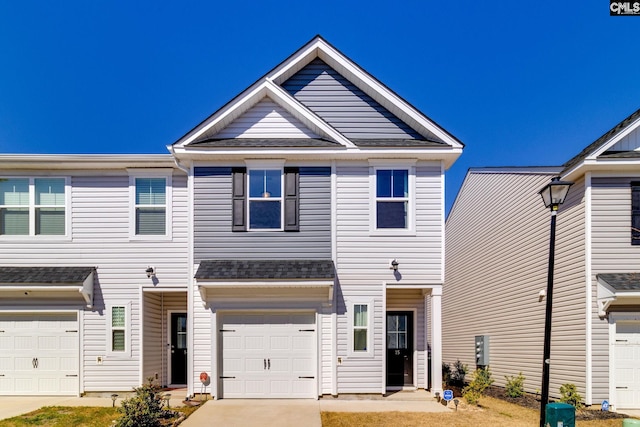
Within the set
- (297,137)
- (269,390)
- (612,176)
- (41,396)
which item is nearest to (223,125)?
(297,137)

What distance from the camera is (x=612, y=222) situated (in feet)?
40.3

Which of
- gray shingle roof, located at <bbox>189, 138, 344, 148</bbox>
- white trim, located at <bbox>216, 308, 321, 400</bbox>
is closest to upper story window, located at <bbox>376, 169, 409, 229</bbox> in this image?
gray shingle roof, located at <bbox>189, 138, 344, 148</bbox>

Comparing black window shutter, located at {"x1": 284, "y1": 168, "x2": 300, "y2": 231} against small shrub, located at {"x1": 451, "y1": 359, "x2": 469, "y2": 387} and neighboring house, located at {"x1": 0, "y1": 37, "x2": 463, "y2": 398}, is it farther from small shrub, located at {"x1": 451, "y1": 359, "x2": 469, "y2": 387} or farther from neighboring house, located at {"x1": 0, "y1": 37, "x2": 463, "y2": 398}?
small shrub, located at {"x1": 451, "y1": 359, "x2": 469, "y2": 387}

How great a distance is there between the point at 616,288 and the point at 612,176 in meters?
2.69

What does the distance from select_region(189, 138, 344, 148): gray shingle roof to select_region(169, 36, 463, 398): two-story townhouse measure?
0.09 ft

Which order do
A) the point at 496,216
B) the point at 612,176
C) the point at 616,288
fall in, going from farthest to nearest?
the point at 496,216 < the point at 612,176 < the point at 616,288

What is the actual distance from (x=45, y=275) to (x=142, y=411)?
5117mm

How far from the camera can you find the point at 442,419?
10469 millimetres

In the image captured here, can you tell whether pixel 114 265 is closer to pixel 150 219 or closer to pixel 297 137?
pixel 150 219

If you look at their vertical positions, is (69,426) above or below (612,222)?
below

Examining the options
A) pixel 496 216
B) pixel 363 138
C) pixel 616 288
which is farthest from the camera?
pixel 496 216

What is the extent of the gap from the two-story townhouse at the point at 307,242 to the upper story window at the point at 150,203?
1.02m

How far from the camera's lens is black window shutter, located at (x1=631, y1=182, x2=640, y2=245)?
12.3m

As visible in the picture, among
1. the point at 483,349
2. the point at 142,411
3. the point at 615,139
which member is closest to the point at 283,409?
the point at 142,411
